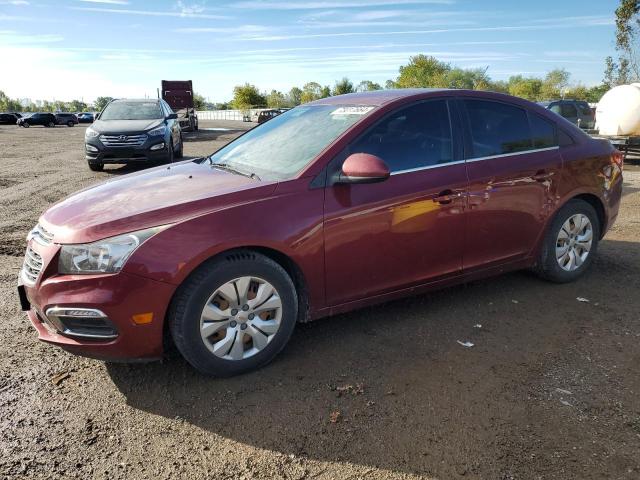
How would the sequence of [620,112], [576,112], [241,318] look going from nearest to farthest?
[241,318] → [620,112] → [576,112]

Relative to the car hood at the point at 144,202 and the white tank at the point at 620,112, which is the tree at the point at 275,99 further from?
the car hood at the point at 144,202

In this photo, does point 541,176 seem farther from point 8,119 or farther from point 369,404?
point 8,119

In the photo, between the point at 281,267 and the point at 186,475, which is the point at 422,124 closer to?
the point at 281,267

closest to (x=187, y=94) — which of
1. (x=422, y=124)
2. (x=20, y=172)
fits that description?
(x=20, y=172)

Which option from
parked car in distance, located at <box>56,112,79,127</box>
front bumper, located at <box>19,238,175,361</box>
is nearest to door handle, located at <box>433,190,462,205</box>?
front bumper, located at <box>19,238,175,361</box>

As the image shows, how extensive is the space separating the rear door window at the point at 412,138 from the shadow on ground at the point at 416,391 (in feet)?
3.94

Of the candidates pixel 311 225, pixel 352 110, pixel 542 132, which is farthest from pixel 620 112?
pixel 311 225

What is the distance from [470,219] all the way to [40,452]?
307 cm

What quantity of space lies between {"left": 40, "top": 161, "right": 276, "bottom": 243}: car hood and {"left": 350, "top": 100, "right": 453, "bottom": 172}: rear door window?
858mm

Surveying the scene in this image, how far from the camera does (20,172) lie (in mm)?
11734

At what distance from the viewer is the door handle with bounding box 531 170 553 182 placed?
4223 mm

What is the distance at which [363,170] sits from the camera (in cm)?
322

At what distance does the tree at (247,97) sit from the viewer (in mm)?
102312

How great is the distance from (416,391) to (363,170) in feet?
4.48
